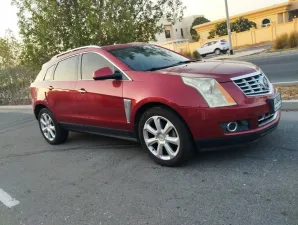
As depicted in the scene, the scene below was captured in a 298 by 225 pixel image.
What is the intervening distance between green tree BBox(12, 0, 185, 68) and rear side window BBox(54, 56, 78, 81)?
594cm

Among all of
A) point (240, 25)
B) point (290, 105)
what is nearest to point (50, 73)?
point (290, 105)

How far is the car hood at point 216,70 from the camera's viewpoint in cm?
385

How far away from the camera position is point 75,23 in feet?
39.3

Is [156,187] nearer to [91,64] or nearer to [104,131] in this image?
[104,131]

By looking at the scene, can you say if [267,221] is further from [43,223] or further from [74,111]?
[74,111]

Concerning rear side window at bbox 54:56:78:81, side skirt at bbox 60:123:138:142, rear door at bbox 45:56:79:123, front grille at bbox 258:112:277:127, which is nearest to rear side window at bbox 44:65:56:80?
rear door at bbox 45:56:79:123

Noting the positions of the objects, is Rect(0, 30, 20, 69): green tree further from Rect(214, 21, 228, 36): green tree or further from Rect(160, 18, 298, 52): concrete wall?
Rect(214, 21, 228, 36): green tree

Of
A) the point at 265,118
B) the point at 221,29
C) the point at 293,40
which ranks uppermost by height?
the point at 221,29

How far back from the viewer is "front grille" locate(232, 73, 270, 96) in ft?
12.5

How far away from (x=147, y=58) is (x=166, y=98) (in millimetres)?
1182

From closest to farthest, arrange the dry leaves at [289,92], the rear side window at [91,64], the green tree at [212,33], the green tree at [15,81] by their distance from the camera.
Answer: the rear side window at [91,64]
the dry leaves at [289,92]
the green tree at [15,81]
the green tree at [212,33]

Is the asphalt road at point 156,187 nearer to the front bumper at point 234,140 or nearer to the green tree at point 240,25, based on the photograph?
the front bumper at point 234,140

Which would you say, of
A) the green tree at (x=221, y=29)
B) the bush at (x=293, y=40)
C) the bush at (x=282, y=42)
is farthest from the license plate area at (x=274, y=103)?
the green tree at (x=221, y=29)

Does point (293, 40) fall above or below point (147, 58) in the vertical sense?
below
